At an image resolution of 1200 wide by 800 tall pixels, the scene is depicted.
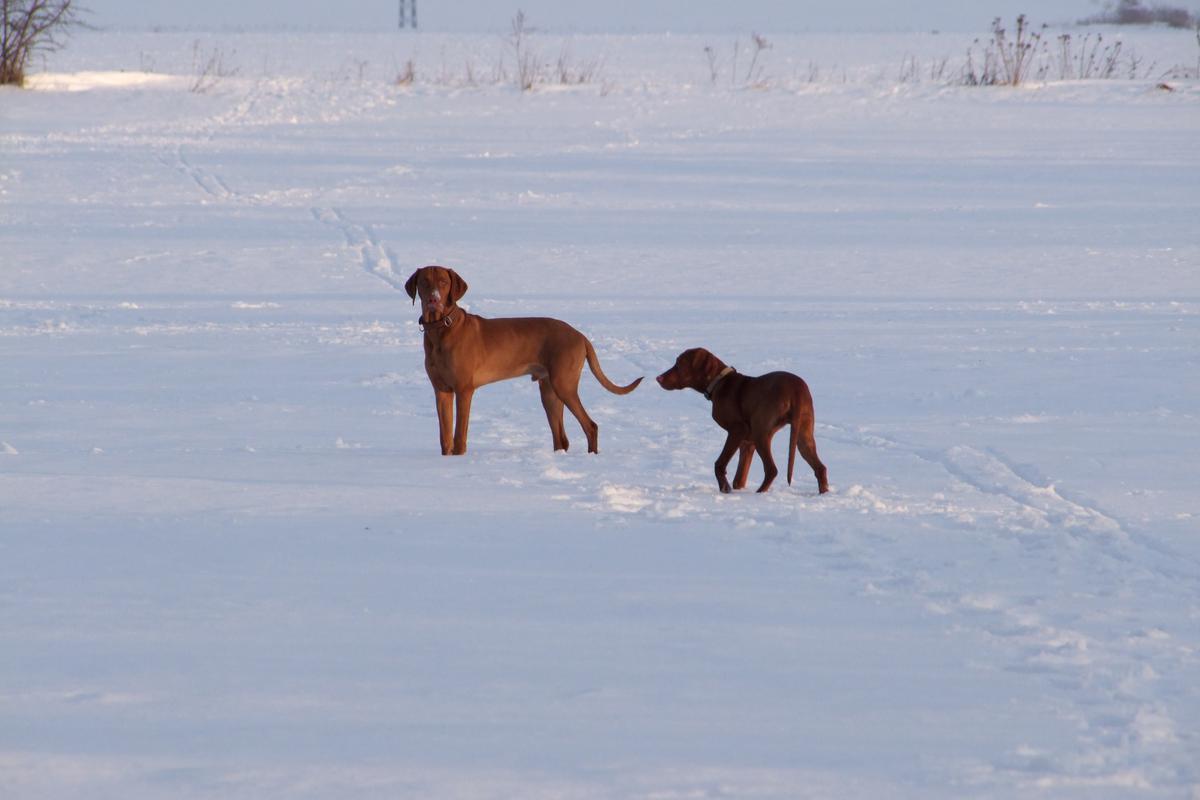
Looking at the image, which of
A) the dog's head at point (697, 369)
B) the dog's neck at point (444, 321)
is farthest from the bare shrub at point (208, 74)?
the dog's head at point (697, 369)

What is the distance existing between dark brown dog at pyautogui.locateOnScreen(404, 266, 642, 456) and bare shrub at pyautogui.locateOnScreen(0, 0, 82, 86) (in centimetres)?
2671

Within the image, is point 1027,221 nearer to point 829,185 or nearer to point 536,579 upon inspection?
point 829,185

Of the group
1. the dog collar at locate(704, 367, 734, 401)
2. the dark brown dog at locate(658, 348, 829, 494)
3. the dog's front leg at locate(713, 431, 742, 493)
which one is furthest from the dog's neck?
the dog's front leg at locate(713, 431, 742, 493)

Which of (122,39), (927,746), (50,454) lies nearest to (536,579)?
(927,746)

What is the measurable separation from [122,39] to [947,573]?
55967 mm

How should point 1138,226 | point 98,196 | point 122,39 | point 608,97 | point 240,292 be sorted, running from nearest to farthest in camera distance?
point 240,292 → point 1138,226 → point 98,196 → point 608,97 → point 122,39

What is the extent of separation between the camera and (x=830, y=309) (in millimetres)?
11211

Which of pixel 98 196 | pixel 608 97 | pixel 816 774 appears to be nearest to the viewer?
pixel 816 774

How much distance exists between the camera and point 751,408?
19.5 feet

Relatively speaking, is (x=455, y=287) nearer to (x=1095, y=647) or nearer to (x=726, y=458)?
(x=726, y=458)

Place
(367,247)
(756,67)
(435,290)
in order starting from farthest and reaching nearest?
(756,67), (367,247), (435,290)

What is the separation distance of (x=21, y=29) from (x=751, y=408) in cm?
2872

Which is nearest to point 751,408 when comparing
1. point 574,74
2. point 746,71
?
point 574,74

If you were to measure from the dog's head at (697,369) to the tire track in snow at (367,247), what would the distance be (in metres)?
6.53
